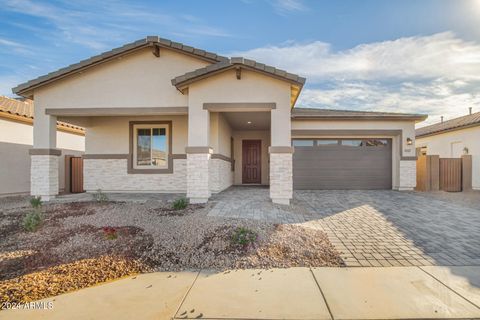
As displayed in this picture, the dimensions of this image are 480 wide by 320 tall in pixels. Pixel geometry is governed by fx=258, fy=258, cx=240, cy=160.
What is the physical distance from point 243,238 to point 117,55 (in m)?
7.98

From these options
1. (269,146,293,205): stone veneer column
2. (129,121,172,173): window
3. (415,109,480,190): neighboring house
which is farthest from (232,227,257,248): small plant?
(415,109,480,190): neighboring house

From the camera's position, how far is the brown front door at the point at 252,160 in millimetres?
15086

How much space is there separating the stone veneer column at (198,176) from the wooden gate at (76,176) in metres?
7.77

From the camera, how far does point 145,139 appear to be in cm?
1096

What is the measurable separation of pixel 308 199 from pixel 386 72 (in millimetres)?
7705

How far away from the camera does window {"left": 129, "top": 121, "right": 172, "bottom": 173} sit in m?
10.7

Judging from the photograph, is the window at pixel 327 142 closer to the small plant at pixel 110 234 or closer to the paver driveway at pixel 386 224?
the paver driveway at pixel 386 224

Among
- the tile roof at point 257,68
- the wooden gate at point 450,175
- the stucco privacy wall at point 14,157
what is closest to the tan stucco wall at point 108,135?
the stucco privacy wall at point 14,157

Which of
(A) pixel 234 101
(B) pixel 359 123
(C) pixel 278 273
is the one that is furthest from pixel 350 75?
(C) pixel 278 273

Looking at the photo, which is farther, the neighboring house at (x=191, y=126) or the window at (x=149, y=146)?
the window at (x=149, y=146)

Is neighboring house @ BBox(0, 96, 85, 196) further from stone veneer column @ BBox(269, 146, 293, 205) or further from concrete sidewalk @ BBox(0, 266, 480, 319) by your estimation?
concrete sidewalk @ BBox(0, 266, 480, 319)

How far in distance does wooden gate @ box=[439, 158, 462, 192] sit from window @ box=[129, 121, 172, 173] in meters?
13.0

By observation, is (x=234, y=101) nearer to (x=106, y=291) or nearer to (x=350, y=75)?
(x=106, y=291)

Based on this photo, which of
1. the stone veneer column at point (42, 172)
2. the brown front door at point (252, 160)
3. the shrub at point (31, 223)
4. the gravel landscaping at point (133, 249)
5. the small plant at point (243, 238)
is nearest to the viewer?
the gravel landscaping at point (133, 249)
